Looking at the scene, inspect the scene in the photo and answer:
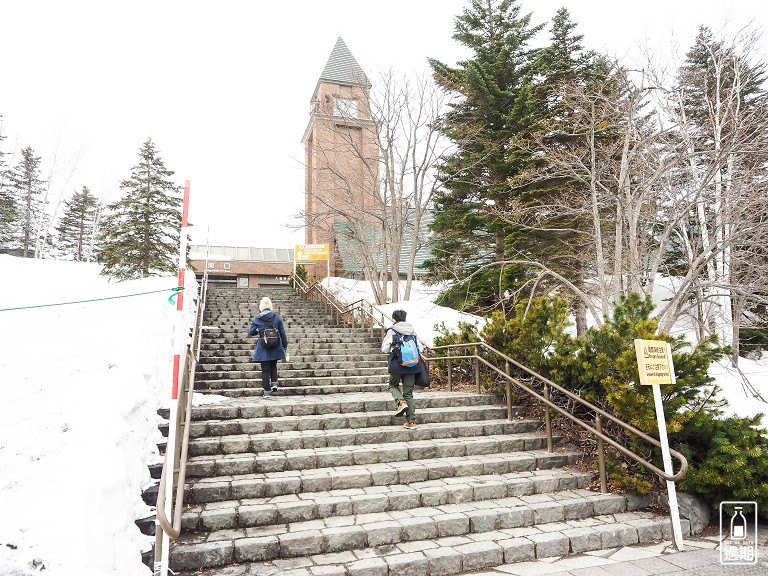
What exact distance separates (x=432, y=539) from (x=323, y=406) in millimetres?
2830

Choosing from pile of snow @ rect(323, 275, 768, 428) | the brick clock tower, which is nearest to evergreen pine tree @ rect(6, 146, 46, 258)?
the brick clock tower

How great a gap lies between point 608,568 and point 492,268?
12.5 meters

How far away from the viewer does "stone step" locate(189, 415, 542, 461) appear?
215 inches

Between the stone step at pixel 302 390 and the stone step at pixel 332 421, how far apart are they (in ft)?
5.67

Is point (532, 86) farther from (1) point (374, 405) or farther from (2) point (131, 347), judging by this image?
(2) point (131, 347)

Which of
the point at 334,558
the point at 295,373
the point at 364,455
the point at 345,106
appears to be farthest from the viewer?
the point at 345,106

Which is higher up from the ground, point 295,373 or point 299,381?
point 295,373

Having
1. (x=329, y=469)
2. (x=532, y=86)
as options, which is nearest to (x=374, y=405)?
(x=329, y=469)

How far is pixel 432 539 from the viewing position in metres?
4.29

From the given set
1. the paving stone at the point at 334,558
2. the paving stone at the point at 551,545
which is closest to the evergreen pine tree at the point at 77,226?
the paving stone at the point at 334,558

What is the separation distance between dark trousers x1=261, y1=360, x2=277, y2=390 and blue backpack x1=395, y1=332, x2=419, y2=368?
2.73m

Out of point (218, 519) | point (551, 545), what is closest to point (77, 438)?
point (218, 519)

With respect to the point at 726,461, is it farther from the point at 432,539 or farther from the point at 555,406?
the point at 432,539

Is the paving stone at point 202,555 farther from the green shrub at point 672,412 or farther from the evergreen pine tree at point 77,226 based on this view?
the evergreen pine tree at point 77,226
